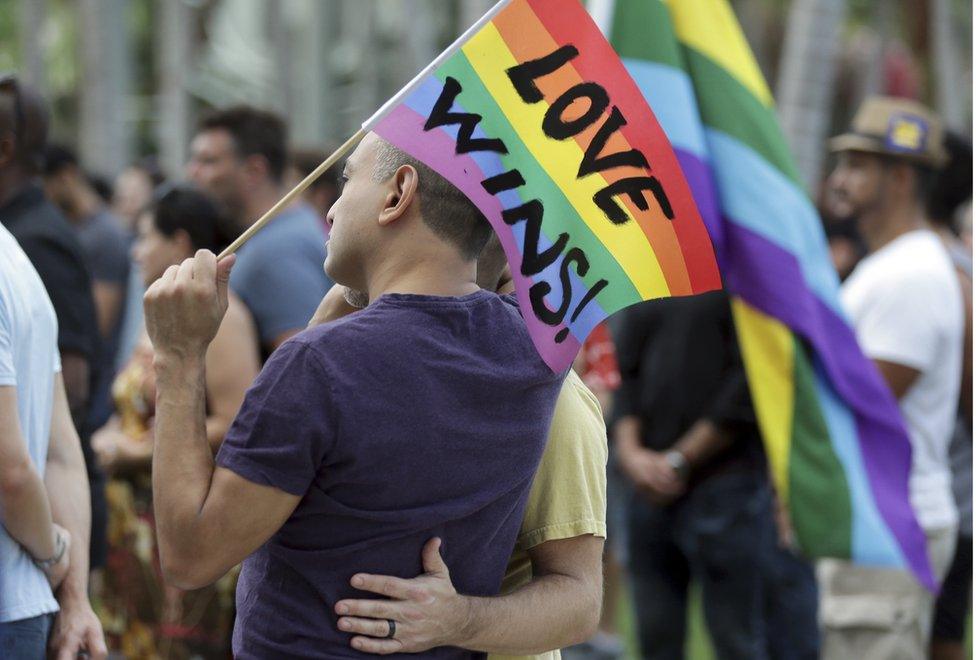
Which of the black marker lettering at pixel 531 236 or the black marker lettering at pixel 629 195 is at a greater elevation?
the black marker lettering at pixel 629 195

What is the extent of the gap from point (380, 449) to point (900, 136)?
13.3 feet

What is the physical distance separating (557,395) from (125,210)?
9188mm

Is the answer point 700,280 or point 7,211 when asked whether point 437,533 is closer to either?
point 700,280

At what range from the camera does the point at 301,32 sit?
1189 inches

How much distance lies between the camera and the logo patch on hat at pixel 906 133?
5949 mm

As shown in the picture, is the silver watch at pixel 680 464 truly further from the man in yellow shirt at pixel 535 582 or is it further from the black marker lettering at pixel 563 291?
the black marker lettering at pixel 563 291

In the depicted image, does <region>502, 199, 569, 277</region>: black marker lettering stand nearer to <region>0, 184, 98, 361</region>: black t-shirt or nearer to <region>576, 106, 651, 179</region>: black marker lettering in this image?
<region>576, 106, 651, 179</region>: black marker lettering

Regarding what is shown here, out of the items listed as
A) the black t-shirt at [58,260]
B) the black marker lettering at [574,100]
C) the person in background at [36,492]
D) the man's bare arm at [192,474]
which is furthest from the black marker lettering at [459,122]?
the black t-shirt at [58,260]

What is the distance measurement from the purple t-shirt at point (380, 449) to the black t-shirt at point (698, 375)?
3255 mm

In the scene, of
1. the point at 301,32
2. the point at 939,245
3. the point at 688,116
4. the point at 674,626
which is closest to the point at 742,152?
the point at 688,116

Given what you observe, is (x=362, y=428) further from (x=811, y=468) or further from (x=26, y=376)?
(x=811, y=468)

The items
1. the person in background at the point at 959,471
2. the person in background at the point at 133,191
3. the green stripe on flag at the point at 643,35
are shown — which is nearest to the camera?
the green stripe on flag at the point at 643,35

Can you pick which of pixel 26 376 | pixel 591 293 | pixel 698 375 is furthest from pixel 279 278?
pixel 591 293

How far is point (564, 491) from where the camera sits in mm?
2791
